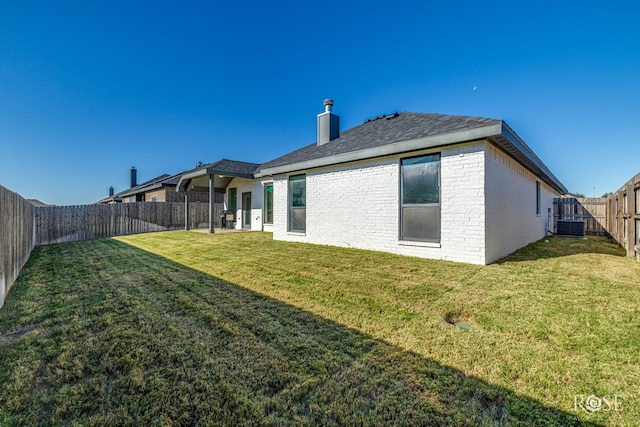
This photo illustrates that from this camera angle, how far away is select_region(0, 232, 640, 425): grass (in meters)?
1.60

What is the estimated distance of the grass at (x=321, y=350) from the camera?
1604 millimetres

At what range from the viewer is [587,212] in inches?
530

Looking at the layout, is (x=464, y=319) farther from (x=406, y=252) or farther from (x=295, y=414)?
(x=406, y=252)

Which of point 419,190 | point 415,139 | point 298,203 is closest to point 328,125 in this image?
point 298,203

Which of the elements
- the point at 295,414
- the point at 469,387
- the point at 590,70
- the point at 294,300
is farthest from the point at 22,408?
the point at 590,70

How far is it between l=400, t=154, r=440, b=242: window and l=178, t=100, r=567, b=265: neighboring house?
0.02 m

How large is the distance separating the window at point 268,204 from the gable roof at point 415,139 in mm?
2792

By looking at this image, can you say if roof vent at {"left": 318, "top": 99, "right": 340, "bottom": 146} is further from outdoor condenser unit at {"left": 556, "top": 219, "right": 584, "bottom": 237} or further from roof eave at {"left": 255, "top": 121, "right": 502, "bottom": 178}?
outdoor condenser unit at {"left": 556, "top": 219, "right": 584, "bottom": 237}

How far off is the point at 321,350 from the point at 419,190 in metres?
5.14

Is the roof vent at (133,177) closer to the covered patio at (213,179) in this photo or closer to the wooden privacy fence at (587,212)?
the covered patio at (213,179)

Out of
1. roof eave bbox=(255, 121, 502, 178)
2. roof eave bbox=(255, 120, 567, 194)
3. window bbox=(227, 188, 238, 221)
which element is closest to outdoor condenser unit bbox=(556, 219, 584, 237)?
roof eave bbox=(255, 120, 567, 194)

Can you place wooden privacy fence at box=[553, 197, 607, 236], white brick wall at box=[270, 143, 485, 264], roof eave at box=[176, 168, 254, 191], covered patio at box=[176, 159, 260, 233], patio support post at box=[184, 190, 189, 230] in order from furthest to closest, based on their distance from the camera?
patio support post at box=[184, 190, 189, 230]
wooden privacy fence at box=[553, 197, 607, 236]
covered patio at box=[176, 159, 260, 233]
roof eave at box=[176, 168, 254, 191]
white brick wall at box=[270, 143, 485, 264]

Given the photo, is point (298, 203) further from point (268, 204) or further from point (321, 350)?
point (321, 350)

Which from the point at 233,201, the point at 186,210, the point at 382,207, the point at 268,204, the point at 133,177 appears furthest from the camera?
the point at 133,177
